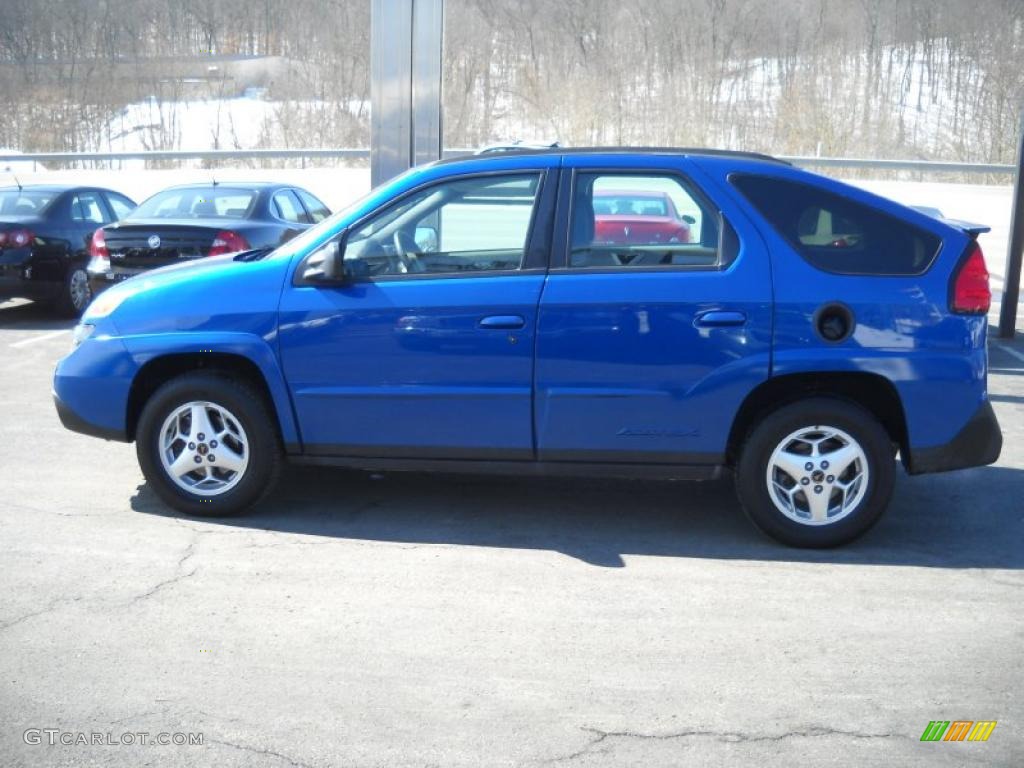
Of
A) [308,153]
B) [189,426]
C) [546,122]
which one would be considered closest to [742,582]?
[189,426]

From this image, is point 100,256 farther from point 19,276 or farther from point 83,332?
point 83,332

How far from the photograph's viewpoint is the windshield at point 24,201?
1280cm

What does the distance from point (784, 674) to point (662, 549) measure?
142 cm

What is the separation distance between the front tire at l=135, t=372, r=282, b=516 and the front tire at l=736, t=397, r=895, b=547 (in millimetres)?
2347

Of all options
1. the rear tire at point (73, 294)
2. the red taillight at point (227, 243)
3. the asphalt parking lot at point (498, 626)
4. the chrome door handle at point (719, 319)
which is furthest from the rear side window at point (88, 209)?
the chrome door handle at point (719, 319)

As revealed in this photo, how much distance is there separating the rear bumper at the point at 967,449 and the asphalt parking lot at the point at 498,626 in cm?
44

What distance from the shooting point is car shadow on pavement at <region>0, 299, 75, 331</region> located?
1227 centimetres

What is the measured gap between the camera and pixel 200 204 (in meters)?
11.2

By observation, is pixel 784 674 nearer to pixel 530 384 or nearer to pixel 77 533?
pixel 530 384

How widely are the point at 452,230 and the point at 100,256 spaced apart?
5.71 meters

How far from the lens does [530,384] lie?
18.3 ft

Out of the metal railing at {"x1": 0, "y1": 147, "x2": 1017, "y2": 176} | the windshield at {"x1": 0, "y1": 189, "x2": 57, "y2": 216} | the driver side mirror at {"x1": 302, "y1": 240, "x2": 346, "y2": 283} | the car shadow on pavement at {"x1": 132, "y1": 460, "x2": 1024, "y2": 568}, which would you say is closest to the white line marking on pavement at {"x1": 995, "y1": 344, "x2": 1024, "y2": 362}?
the car shadow on pavement at {"x1": 132, "y1": 460, "x2": 1024, "y2": 568}

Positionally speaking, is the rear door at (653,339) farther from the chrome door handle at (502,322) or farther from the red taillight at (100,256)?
the red taillight at (100,256)

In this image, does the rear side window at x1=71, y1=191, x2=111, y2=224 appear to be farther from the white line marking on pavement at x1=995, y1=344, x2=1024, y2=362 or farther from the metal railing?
the metal railing
